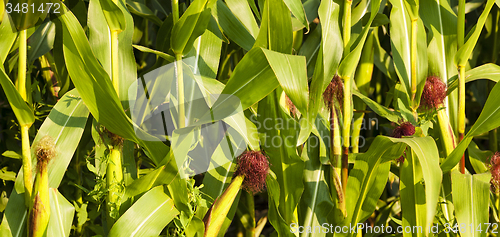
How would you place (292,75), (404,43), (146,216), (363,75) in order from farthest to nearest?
(363,75), (404,43), (146,216), (292,75)

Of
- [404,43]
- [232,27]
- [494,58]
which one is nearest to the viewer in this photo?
[232,27]

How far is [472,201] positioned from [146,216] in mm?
691

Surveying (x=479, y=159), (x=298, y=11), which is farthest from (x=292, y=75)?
(x=479, y=159)

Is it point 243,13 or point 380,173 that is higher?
point 243,13

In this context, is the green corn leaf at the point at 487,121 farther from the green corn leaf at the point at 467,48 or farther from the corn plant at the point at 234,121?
the green corn leaf at the point at 467,48

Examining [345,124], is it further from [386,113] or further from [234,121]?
[234,121]

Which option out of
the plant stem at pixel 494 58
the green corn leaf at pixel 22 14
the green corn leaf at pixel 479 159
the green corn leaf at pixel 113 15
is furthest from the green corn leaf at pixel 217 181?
the plant stem at pixel 494 58

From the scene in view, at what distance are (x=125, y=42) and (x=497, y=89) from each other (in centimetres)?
76

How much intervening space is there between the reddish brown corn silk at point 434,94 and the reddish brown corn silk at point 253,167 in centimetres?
44

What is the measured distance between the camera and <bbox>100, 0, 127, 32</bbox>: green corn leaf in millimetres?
552

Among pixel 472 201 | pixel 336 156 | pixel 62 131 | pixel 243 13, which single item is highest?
pixel 243 13

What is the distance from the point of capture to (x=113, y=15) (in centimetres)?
57

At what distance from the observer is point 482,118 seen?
674mm

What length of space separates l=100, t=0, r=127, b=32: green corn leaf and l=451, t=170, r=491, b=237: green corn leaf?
2.52 ft
